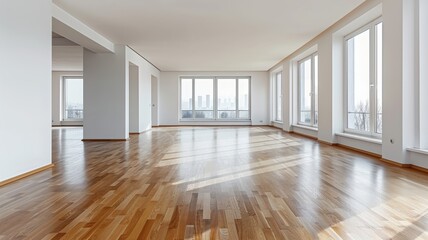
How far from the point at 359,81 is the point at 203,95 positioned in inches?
387

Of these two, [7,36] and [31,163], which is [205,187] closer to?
[31,163]

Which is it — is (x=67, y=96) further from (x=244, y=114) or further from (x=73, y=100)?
(x=244, y=114)

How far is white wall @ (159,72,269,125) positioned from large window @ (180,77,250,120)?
1.20ft

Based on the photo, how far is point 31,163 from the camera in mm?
4059

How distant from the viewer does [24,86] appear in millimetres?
3922

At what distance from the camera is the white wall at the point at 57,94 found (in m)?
15.9

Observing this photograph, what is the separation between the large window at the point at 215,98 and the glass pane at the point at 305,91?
5.17m

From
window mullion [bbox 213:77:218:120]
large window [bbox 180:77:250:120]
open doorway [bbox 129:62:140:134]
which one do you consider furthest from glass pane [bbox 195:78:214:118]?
open doorway [bbox 129:62:140:134]

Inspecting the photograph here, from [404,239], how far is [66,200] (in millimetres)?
2580

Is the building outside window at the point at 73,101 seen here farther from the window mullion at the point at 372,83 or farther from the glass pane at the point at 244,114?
the window mullion at the point at 372,83

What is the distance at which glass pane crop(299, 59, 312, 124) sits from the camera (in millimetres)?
9552

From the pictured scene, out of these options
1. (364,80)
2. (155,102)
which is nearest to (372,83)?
(364,80)

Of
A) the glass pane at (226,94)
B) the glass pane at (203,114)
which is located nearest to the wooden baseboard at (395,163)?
the glass pane at (226,94)

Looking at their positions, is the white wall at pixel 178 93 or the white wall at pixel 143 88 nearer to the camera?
the white wall at pixel 143 88
